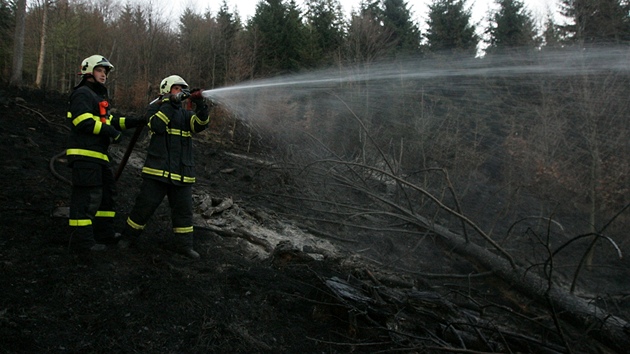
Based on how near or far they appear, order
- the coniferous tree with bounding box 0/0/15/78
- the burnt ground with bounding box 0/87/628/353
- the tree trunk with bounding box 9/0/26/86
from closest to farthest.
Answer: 1. the burnt ground with bounding box 0/87/628/353
2. the tree trunk with bounding box 9/0/26/86
3. the coniferous tree with bounding box 0/0/15/78

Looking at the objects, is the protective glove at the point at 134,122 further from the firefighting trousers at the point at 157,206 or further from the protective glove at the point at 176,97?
the firefighting trousers at the point at 157,206

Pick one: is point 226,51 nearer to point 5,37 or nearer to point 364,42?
point 364,42

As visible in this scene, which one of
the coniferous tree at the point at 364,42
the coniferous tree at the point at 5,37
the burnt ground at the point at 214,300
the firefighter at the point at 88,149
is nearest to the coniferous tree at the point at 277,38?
the coniferous tree at the point at 364,42

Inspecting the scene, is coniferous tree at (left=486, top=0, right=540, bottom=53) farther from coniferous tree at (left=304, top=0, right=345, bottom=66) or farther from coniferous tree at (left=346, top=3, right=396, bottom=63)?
coniferous tree at (left=304, top=0, right=345, bottom=66)

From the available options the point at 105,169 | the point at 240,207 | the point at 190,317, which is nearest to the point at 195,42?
the point at 240,207

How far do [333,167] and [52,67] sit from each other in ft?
72.4

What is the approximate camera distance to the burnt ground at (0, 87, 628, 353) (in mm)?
2869

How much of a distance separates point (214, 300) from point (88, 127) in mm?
1962

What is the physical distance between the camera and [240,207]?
645 centimetres

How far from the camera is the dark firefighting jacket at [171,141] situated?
4.16 meters

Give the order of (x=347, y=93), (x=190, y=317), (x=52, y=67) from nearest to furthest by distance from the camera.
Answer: (x=190, y=317)
(x=347, y=93)
(x=52, y=67)

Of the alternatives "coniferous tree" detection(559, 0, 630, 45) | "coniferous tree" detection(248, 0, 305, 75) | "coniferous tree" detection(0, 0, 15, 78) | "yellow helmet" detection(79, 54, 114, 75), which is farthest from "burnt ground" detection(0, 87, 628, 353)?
"coniferous tree" detection(0, 0, 15, 78)

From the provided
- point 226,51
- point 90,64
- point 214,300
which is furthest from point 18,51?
point 214,300

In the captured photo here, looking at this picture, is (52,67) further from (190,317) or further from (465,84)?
(190,317)
